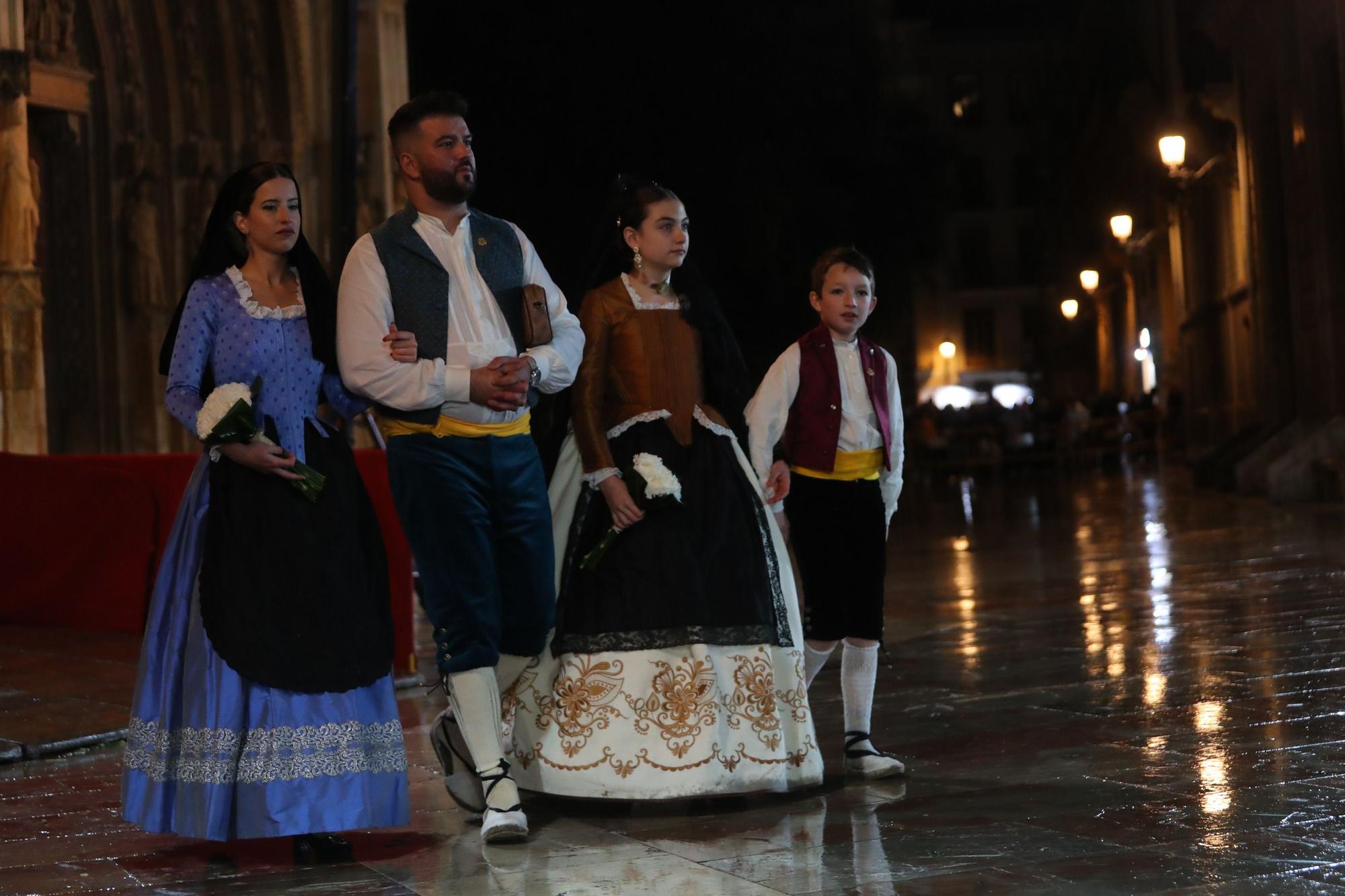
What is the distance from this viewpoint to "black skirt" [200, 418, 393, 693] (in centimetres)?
478

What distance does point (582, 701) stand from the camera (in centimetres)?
540

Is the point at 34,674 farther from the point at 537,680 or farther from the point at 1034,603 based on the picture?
the point at 1034,603

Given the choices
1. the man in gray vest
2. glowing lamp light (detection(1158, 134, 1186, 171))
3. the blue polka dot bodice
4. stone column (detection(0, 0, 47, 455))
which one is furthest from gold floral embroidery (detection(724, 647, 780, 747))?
glowing lamp light (detection(1158, 134, 1186, 171))

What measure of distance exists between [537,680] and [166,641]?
1206 mm

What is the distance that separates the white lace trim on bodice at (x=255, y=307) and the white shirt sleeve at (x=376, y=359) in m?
0.12

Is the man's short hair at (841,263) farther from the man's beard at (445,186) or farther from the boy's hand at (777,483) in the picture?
the man's beard at (445,186)

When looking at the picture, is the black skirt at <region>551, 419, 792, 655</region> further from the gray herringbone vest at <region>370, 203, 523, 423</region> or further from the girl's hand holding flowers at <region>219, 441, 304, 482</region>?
the girl's hand holding flowers at <region>219, 441, 304, 482</region>

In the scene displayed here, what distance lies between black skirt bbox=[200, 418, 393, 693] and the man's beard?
0.91 meters

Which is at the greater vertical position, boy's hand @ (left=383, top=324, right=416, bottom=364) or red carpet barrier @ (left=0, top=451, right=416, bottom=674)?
boy's hand @ (left=383, top=324, right=416, bottom=364)

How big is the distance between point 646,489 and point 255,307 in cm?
134

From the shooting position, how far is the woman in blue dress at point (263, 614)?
473 centimetres

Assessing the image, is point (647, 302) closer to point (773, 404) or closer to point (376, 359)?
point (773, 404)

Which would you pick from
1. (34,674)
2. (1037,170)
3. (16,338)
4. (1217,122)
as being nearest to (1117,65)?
(1217,122)

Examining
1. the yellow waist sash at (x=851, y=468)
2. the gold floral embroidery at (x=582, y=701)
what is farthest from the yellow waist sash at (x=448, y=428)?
the yellow waist sash at (x=851, y=468)
